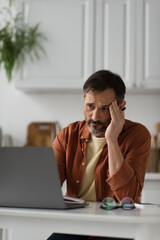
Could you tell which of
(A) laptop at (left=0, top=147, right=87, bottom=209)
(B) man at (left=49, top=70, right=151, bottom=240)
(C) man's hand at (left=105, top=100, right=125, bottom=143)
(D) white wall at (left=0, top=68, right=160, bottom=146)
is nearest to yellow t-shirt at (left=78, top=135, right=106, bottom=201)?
(B) man at (left=49, top=70, right=151, bottom=240)

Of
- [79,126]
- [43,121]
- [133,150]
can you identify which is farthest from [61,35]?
[133,150]

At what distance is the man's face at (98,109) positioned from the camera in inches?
A: 71.2

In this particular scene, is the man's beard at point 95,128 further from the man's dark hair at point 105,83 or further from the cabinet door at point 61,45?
the cabinet door at point 61,45

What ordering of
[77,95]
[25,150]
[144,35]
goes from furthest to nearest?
1. [77,95]
2. [144,35]
3. [25,150]

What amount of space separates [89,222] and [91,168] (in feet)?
2.27

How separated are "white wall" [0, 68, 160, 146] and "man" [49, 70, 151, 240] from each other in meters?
1.71

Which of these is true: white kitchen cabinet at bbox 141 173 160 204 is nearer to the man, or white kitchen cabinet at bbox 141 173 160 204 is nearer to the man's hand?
the man

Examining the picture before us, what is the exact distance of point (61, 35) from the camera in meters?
3.35

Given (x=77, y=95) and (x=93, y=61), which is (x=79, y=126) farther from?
(x=77, y=95)

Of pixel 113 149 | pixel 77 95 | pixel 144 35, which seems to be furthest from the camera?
pixel 77 95

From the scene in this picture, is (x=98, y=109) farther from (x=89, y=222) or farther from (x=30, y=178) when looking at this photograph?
(x=89, y=222)

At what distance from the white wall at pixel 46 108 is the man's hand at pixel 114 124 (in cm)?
183

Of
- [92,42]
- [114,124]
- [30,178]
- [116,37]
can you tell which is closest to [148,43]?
[116,37]

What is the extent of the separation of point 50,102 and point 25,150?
8.22 ft
